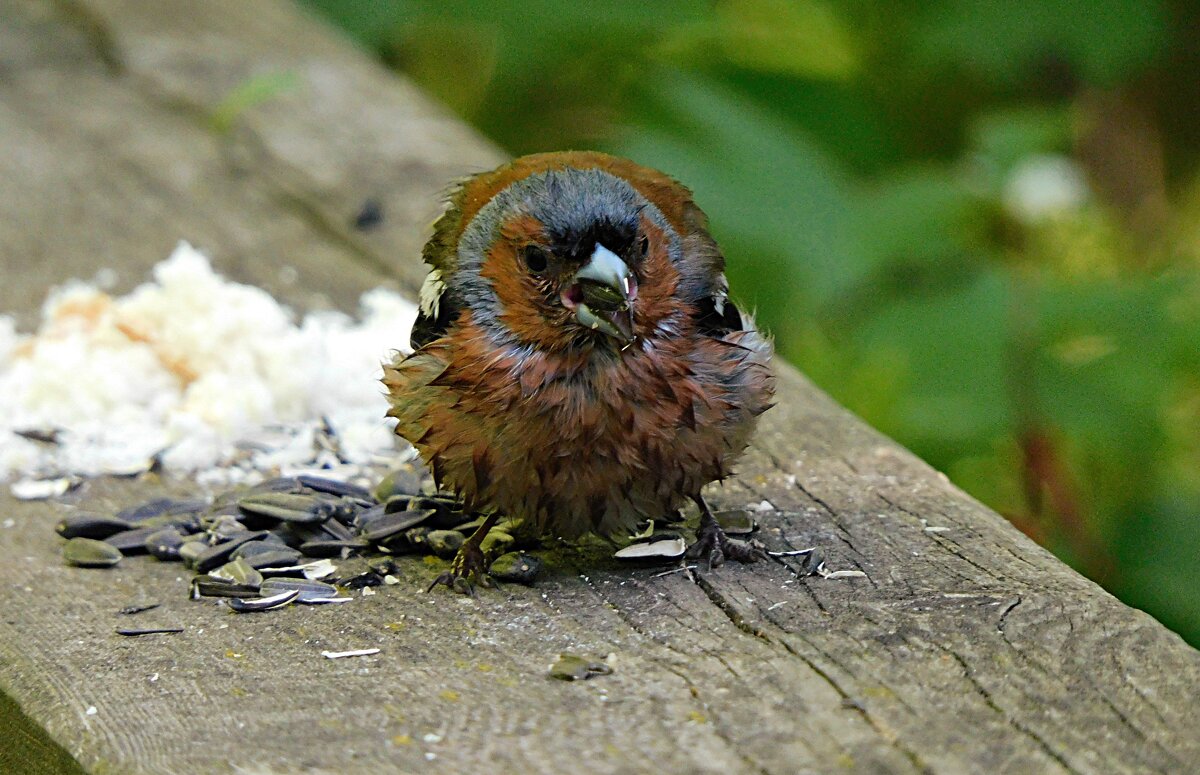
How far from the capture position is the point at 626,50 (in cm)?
579

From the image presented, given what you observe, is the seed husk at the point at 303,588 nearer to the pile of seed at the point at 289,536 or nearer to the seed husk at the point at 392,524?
the pile of seed at the point at 289,536

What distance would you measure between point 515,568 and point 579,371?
0.37 meters

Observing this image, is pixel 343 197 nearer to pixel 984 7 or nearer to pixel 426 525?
pixel 426 525

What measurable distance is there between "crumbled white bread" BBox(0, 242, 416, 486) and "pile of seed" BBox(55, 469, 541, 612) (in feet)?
0.71

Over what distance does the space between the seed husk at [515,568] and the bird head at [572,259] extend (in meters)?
0.39

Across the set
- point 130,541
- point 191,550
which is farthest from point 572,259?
point 130,541

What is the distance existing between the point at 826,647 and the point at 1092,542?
7.34 feet

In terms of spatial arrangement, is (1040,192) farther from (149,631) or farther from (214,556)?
(149,631)

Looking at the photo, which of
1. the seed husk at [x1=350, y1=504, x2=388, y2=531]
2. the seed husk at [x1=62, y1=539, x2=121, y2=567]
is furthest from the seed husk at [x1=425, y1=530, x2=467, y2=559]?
the seed husk at [x1=62, y1=539, x2=121, y2=567]

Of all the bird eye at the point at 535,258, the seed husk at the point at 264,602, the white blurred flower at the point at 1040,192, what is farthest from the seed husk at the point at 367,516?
the white blurred flower at the point at 1040,192

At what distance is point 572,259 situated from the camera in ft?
8.10

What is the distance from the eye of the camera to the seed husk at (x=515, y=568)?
2529mm

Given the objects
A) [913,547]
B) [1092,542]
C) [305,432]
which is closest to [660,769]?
[913,547]

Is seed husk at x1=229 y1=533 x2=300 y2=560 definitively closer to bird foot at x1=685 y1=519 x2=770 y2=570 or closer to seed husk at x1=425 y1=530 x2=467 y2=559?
seed husk at x1=425 y1=530 x2=467 y2=559
